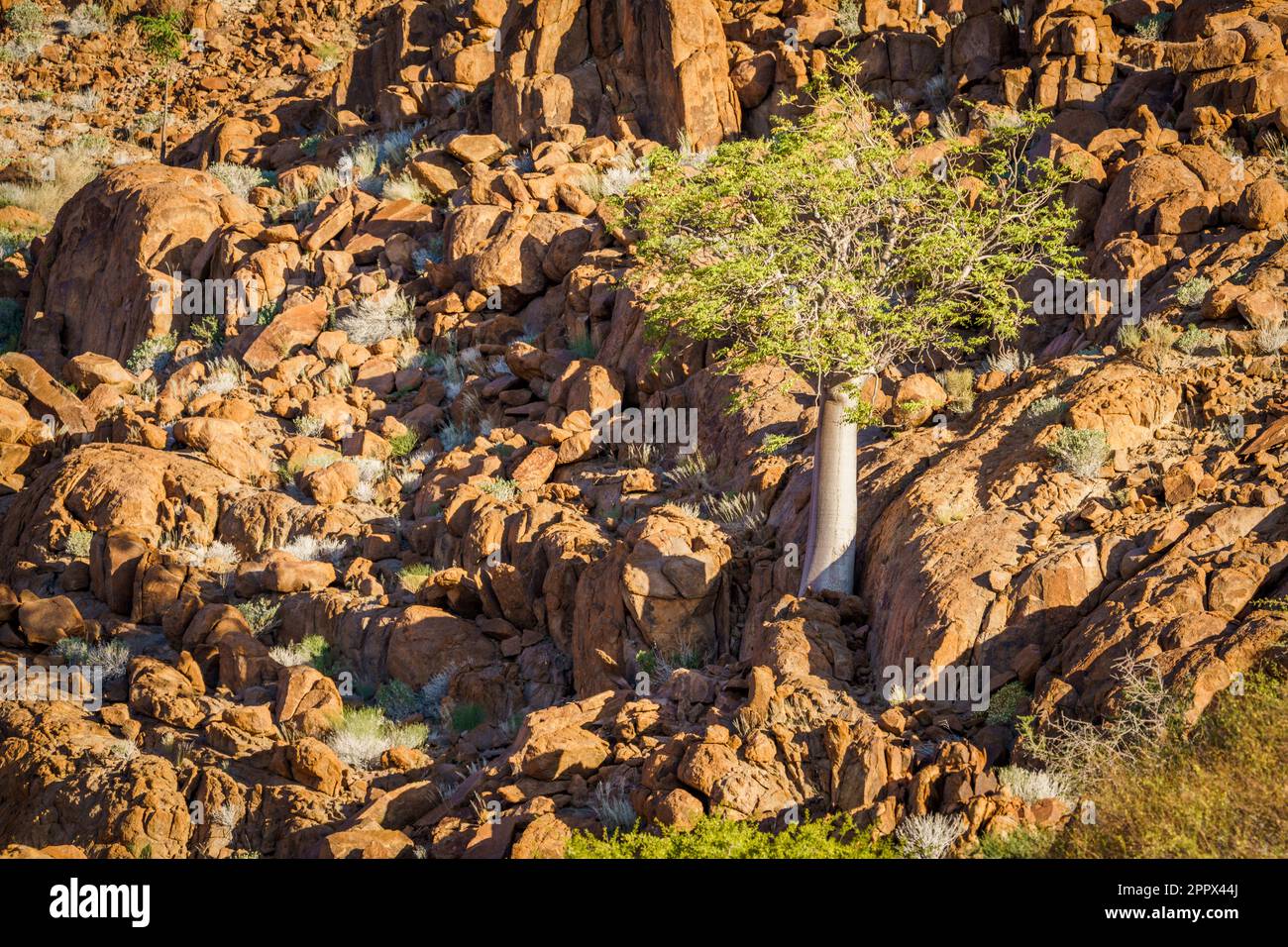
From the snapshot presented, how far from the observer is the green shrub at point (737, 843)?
8844 millimetres

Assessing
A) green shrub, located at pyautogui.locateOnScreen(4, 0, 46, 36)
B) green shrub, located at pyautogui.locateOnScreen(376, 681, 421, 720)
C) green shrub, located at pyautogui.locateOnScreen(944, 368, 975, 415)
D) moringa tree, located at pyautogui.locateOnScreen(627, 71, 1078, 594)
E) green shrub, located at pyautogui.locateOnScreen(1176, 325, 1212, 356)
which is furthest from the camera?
green shrub, located at pyautogui.locateOnScreen(4, 0, 46, 36)

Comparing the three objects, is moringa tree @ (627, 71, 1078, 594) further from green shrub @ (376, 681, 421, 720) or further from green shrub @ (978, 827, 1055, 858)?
green shrub @ (376, 681, 421, 720)

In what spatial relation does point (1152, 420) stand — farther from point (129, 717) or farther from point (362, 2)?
point (362, 2)

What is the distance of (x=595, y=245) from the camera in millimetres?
20750

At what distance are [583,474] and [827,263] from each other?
4769mm

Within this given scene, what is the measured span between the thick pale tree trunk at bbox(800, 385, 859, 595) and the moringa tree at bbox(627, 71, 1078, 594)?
1 centimetres

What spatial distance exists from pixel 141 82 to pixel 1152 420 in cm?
3115

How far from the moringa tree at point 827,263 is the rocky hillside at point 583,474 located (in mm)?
723

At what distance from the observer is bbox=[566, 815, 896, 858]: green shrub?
8.84 meters

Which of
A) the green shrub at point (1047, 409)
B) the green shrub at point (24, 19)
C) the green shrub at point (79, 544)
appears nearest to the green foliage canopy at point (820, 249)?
the green shrub at point (1047, 409)

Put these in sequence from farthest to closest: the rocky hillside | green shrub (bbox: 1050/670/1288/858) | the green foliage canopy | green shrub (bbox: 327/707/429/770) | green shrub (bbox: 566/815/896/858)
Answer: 1. the green foliage canopy
2. green shrub (bbox: 327/707/429/770)
3. the rocky hillside
4. green shrub (bbox: 566/815/896/858)
5. green shrub (bbox: 1050/670/1288/858)

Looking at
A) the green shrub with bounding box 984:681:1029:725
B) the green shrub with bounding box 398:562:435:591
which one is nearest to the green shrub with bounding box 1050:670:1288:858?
the green shrub with bounding box 984:681:1029:725

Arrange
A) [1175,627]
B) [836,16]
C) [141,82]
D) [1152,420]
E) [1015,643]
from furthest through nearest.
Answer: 1. [141,82]
2. [836,16]
3. [1152,420]
4. [1015,643]
5. [1175,627]
